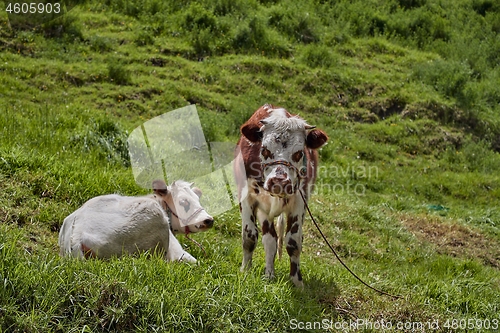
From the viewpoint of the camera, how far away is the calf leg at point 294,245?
573 centimetres

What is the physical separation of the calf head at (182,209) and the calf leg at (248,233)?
1.83 feet

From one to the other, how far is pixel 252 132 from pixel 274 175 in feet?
2.28

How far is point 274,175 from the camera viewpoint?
5.00 meters

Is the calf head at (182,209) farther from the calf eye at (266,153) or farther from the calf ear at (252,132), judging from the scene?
the calf eye at (266,153)

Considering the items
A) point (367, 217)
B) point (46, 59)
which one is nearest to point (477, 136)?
point (367, 217)

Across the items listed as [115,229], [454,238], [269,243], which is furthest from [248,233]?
[454,238]

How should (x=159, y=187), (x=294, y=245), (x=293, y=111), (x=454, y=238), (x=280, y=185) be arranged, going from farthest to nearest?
1. (x=293, y=111)
2. (x=454, y=238)
3. (x=159, y=187)
4. (x=294, y=245)
5. (x=280, y=185)

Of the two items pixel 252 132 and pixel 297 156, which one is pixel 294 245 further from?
pixel 252 132

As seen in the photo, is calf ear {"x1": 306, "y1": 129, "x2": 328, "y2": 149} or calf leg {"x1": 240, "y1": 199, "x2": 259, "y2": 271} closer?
calf ear {"x1": 306, "y1": 129, "x2": 328, "y2": 149}

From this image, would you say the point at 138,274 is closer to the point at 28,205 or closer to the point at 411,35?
the point at 28,205

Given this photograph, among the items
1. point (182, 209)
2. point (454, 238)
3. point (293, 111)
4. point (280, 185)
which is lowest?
point (293, 111)

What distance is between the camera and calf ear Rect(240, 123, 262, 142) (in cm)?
553

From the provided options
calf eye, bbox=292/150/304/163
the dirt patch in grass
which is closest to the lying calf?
calf eye, bbox=292/150/304/163

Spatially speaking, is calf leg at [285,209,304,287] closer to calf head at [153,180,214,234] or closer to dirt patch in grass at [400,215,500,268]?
calf head at [153,180,214,234]
